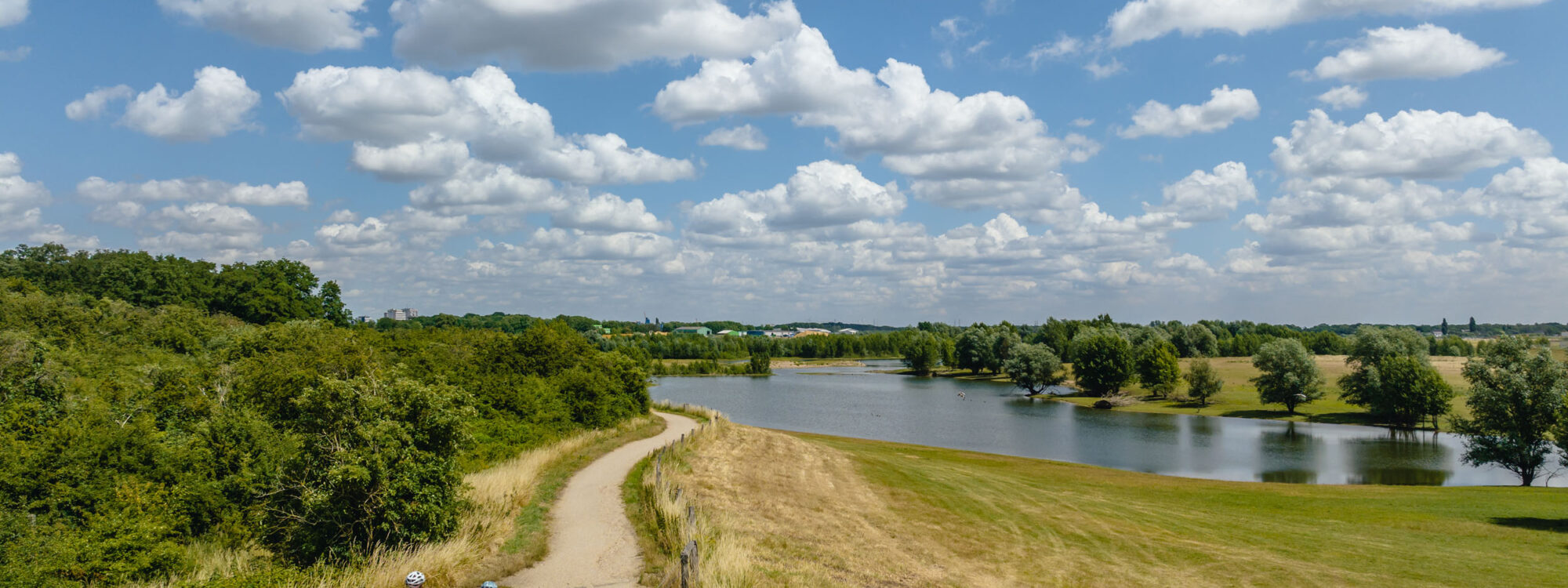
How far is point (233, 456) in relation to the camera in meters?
19.6

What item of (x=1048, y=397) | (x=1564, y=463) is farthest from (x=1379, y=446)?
(x=1048, y=397)

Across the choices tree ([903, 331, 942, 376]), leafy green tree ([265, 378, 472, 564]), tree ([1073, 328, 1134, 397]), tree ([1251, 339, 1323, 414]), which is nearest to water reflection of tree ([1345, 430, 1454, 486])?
tree ([1251, 339, 1323, 414])

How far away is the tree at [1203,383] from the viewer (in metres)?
89.4

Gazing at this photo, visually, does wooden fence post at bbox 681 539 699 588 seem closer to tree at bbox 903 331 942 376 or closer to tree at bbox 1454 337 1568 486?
tree at bbox 1454 337 1568 486

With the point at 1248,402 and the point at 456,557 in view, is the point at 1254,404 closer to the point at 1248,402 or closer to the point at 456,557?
the point at 1248,402

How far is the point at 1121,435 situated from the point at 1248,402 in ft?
119

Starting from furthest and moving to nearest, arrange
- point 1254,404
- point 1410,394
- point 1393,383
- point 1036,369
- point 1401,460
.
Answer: point 1036,369, point 1254,404, point 1393,383, point 1410,394, point 1401,460

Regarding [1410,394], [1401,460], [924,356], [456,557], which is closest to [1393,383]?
[1410,394]

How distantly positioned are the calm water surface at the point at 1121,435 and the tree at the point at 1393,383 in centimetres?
320

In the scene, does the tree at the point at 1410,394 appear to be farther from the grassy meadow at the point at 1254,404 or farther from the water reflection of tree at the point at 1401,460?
the water reflection of tree at the point at 1401,460

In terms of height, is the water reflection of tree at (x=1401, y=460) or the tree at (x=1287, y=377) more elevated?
the tree at (x=1287, y=377)

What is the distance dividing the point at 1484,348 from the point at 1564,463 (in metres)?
11.5

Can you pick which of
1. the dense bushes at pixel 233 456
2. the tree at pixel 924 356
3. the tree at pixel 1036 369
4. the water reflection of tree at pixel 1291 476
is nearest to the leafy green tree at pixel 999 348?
the tree at pixel 924 356

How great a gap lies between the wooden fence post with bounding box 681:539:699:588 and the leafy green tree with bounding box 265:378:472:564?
4979 millimetres
